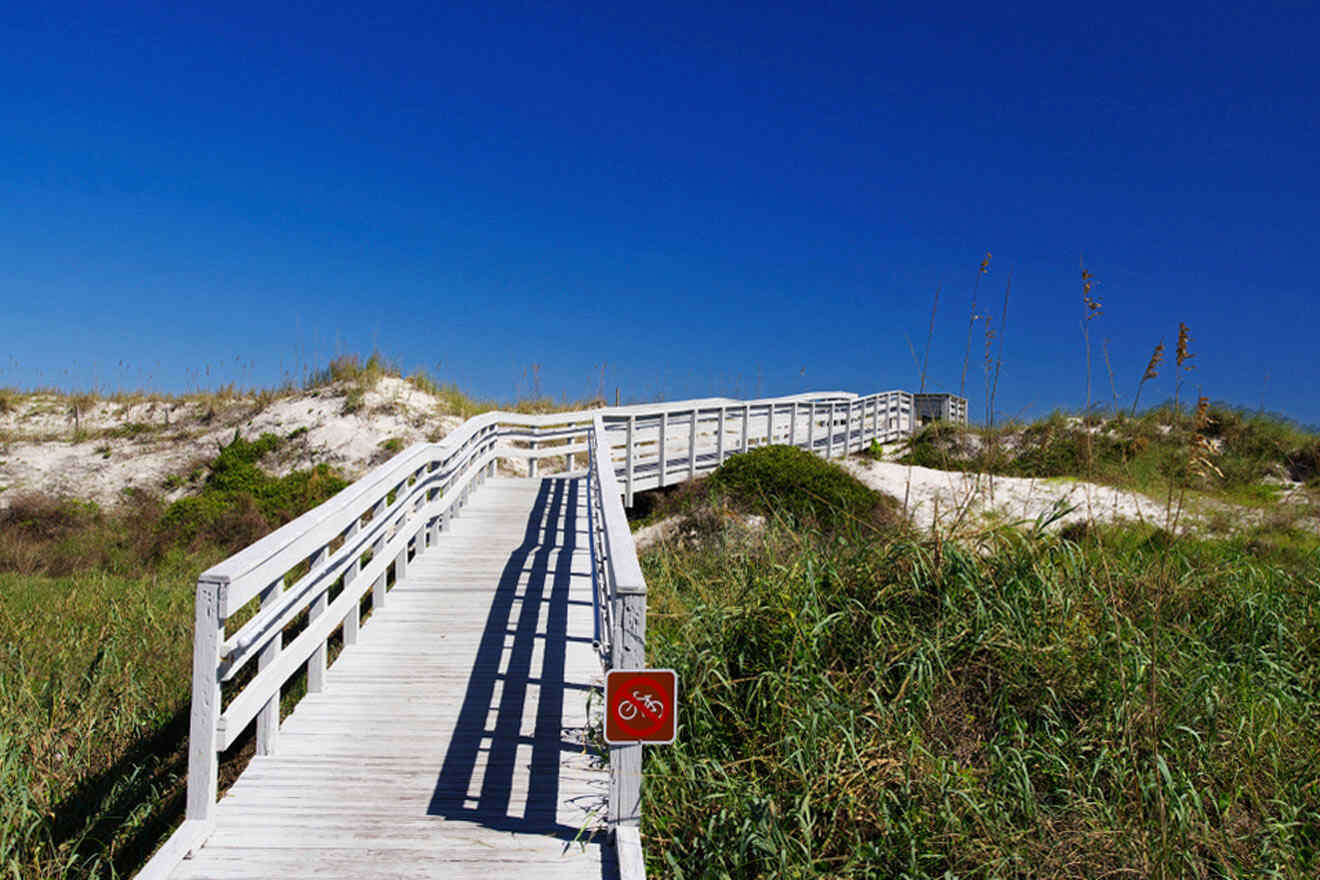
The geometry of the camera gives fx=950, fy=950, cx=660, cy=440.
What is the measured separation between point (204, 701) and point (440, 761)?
4.69ft

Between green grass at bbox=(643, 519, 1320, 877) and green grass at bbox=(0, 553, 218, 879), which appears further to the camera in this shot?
green grass at bbox=(0, 553, 218, 879)

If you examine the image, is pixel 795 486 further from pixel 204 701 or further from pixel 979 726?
pixel 204 701

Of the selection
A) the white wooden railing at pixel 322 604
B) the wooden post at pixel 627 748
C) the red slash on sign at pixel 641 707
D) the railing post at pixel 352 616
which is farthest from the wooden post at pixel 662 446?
the red slash on sign at pixel 641 707

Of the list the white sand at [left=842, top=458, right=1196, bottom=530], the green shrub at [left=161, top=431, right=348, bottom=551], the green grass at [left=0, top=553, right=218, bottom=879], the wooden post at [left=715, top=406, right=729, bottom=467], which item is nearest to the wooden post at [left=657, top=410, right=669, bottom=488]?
the wooden post at [left=715, top=406, right=729, bottom=467]

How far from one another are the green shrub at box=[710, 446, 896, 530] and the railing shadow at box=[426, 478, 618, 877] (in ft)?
17.0

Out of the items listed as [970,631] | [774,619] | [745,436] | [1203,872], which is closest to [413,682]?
[774,619]

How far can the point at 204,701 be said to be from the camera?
465 cm

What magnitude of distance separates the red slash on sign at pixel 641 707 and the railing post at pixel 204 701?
6.44 feet

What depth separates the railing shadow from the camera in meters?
4.93

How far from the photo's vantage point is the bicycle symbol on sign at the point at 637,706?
171 inches

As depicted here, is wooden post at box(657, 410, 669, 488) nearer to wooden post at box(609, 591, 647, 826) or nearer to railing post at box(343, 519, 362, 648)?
railing post at box(343, 519, 362, 648)

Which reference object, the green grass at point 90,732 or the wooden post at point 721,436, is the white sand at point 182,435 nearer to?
the wooden post at point 721,436

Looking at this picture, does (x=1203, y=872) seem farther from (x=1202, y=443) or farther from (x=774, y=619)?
(x=774, y=619)

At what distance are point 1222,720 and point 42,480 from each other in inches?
992
